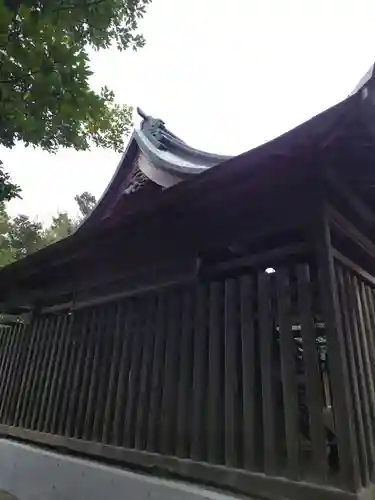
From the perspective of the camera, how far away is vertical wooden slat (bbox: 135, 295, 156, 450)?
3.09 metres

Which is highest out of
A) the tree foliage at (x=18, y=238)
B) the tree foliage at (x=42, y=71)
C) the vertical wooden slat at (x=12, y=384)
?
the tree foliage at (x=18, y=238)

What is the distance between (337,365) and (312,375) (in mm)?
157

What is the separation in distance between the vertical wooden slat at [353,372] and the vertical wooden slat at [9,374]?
4419 mm

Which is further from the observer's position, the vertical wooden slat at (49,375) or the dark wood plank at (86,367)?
the vertical wooden slat at (49,375)

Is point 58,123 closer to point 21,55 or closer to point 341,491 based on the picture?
point 21,55

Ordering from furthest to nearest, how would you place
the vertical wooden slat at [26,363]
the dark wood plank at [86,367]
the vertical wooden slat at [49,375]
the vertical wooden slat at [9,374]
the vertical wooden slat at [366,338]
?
the vertical wooden slat at [9,374] < the vertical wooden slat at [26,363] < the vertical wooden slat at [49,375] < the dark wood plank at [86,367] < the vertical wooden slat at [366,338]

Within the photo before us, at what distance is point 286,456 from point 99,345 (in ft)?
7.17

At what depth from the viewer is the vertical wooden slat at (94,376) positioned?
11.8 ft

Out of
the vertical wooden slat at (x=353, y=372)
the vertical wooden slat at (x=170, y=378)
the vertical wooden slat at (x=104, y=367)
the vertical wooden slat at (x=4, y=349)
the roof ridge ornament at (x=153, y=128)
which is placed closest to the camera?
the vertical wooden slat at (x=353, y=372)

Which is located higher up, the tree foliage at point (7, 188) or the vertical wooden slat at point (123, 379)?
the tree foliage at point (7, 188)

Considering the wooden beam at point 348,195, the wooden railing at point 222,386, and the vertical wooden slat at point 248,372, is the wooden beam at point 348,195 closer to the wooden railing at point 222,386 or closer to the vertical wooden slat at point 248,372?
the wooden railing at point 222,386

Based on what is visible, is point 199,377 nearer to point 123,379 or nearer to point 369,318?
point 123,379

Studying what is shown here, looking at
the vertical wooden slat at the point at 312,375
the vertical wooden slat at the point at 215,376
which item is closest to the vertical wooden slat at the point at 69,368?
the vertical wooden slat at the point at 215,376

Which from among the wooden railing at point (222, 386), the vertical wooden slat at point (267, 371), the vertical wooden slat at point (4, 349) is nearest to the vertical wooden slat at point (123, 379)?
the wooden railing at point (222, 386)
